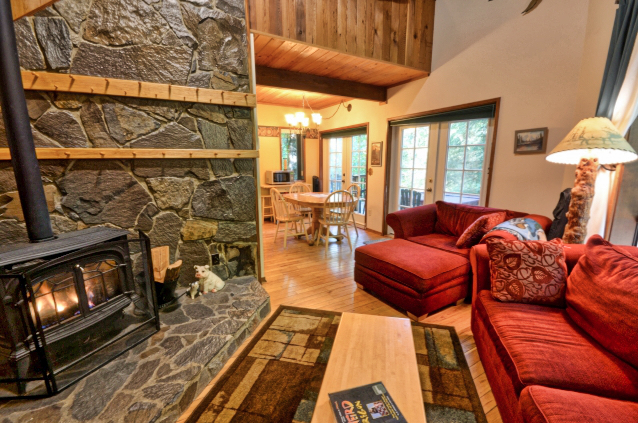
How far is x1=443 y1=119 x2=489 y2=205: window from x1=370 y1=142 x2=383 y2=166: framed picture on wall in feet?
3.75

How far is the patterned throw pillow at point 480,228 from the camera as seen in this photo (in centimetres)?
240

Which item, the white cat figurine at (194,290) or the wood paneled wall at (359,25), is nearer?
the white cat figurine at (194,290)

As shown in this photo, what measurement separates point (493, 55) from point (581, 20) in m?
0.71

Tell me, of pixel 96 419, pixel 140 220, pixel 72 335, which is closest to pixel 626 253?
pixel 96 419

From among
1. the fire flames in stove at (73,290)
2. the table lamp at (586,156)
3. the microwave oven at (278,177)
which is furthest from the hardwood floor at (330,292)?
the microwave oven at (278,177)

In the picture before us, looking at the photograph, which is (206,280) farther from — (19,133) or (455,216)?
(455,216)

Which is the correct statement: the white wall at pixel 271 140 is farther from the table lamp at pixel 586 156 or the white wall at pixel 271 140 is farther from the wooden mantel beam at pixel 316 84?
the table lamp at pixel 586 156

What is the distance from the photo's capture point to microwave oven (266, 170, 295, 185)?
5535 mm

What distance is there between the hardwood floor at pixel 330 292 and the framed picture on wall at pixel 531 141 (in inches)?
67.0

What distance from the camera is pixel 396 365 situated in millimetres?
1191

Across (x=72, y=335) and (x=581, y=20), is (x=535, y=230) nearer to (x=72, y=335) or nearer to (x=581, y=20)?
(x=581, y=20)

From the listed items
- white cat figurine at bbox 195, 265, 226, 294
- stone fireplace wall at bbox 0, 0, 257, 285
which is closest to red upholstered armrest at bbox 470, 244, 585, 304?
stone fireplace wall at bbox 0, 0, 257, 285

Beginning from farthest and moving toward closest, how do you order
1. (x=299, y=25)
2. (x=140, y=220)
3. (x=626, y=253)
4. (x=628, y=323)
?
(x=299, y=25), (x=140, y=220), (x=626, y=253), (x=628, y=323)

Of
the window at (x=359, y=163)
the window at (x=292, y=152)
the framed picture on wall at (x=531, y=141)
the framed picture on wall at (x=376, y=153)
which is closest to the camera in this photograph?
the framed picture on wall at (x=531, y=141)
